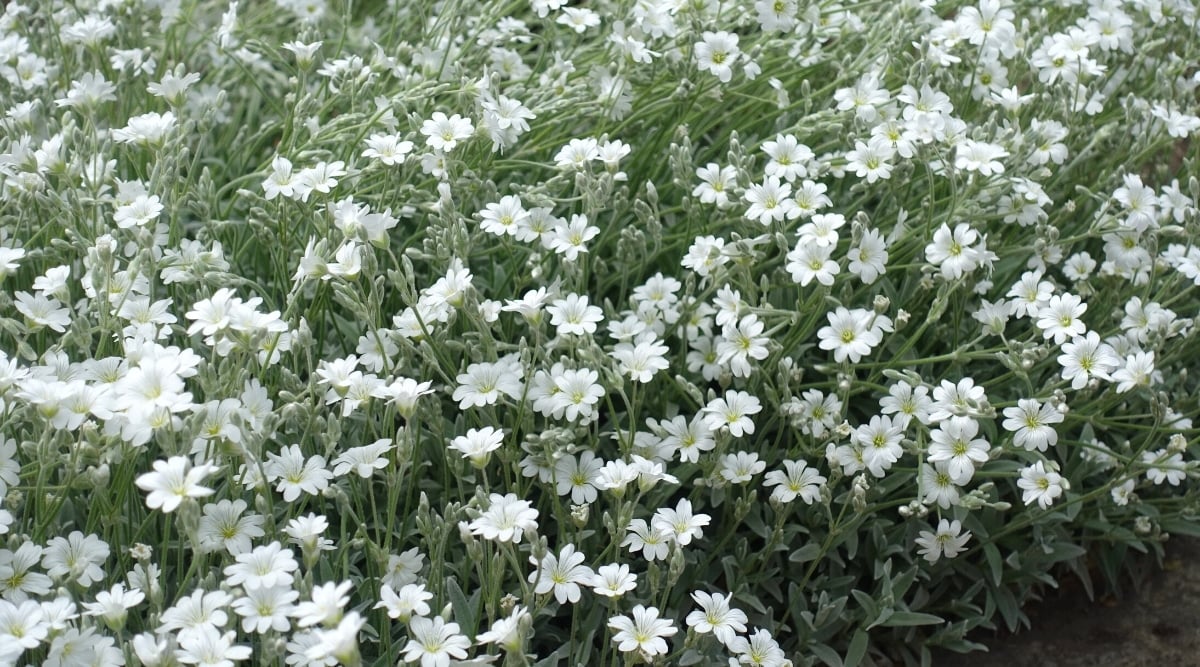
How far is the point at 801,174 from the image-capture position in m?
2.87

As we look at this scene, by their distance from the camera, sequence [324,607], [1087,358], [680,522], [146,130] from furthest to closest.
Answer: [146,130]
[1087,358]
[680,522]
[324,607]

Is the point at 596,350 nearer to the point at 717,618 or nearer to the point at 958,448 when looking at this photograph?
the point at 717,618

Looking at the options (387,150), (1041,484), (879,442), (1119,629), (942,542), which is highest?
(387,150)

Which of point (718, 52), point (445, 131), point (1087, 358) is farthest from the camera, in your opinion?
point (718, 52)

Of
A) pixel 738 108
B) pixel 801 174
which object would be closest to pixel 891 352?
pixel 801 174

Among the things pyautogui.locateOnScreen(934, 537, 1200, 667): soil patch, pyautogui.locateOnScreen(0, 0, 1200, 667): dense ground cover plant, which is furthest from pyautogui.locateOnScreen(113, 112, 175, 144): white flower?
pyautogui.locateOnScreen(934, 537, 1200, 667): soil patch

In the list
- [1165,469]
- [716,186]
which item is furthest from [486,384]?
[1165,469]

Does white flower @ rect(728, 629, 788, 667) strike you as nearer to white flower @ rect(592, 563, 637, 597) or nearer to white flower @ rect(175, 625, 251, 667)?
white flower @ rect(592, 563, 637, 597)

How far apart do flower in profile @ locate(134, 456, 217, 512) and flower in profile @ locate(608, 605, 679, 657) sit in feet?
2.48

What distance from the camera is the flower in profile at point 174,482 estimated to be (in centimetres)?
195

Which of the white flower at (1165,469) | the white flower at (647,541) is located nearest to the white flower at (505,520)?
the white flower at (647,541)

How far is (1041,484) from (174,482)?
1.72 m

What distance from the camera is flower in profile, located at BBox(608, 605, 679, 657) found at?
220 cm

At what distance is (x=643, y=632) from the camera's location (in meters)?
2.23
